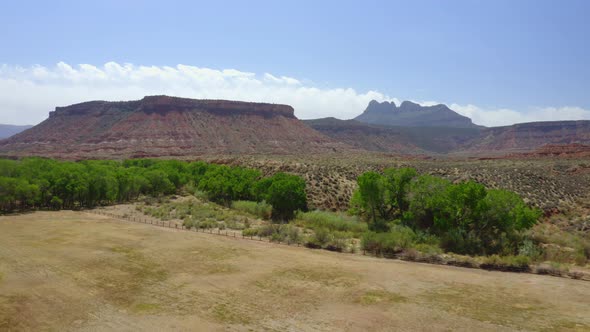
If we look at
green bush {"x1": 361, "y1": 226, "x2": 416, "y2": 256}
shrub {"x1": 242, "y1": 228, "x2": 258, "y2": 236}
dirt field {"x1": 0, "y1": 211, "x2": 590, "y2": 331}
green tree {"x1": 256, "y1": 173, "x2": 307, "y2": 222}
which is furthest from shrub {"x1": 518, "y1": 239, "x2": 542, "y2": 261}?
green tree {"x1": 256, "y1": 173, "x2": 307, "y2": 222}

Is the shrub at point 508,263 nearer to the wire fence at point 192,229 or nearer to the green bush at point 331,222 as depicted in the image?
the green bush at point 331,222

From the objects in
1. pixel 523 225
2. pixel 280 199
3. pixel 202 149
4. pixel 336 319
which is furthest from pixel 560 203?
pixel 202 149

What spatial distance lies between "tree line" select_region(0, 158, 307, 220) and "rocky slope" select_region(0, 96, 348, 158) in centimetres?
5544

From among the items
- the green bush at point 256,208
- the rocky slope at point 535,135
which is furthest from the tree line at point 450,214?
the rocky slope at point 535,135

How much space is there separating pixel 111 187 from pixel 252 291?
111 feet

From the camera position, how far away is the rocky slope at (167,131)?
11894 cm

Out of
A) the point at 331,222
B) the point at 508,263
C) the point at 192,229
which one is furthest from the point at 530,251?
the point at 192,229

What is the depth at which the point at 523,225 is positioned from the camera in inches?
1112

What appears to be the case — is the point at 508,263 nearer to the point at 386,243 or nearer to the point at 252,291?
the point at 386,243

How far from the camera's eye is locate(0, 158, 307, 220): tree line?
39875 mm

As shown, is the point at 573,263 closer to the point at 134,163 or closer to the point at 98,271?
the point at 98,271

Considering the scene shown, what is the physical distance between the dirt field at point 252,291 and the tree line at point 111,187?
492 inches

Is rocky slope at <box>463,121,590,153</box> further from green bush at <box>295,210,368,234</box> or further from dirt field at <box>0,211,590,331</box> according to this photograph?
dirt field at <box>0,211,590,331</box>

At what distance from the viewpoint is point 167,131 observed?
423 ft
